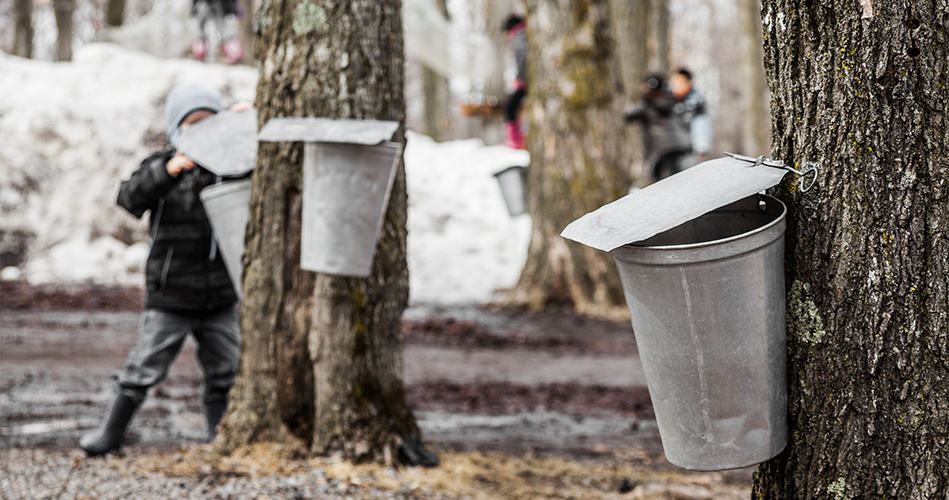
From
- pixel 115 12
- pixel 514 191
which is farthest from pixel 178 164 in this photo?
pixel 115 12

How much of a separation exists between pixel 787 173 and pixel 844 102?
0.65 feet

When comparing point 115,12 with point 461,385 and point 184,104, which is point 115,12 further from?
point 184,104

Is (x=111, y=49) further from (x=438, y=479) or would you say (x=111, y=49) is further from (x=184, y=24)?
(x=438, y=479)

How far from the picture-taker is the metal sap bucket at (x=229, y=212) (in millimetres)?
3096

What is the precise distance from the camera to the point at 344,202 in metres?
2.79

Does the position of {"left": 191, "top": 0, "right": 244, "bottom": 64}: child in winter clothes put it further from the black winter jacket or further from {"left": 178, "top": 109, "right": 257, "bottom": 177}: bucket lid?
{"left": 178, "top": 109, "right": 257, "bottom": 177}: bucket lid

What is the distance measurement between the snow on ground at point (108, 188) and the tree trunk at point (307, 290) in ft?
17.5

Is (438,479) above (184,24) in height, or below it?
below

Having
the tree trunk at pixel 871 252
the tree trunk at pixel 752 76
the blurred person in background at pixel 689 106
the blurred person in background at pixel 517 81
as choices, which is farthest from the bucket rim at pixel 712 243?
the tree trunk at pixel 752 76

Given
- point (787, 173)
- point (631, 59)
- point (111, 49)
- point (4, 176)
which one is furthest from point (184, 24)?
point (787, 173)

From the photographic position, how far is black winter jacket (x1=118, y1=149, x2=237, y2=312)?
3453 mm

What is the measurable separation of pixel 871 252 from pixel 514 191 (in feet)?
17.5

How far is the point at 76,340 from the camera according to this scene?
19.4 feet

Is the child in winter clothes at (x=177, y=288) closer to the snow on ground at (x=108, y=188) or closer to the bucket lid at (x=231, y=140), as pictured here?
the bucket lid at (x=231, y=140)
